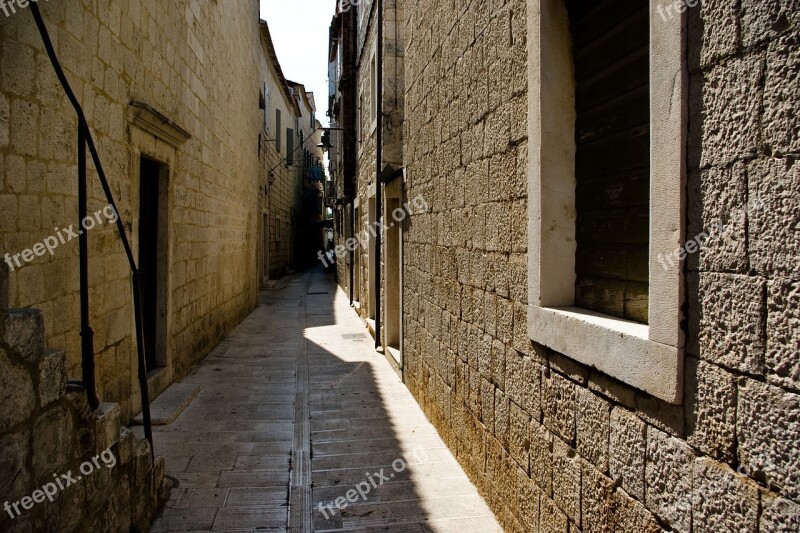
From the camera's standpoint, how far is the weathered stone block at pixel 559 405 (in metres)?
2.29

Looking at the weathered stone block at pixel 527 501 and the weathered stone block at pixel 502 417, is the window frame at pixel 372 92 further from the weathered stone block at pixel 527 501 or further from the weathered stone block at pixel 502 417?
the weathered stone block at pixel 527 501

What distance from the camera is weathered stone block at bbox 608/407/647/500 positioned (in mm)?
1812

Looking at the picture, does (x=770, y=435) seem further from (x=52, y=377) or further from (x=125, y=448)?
(x=125, y=448)

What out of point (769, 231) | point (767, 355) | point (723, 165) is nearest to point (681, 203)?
point (723, 165)

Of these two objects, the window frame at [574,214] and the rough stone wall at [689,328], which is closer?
the rough stone wall at [689,328]

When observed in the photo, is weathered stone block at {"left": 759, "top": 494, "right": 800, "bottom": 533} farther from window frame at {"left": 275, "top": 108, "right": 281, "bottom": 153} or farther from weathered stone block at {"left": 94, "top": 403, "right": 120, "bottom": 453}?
window frame at {"left": 275, "top": 108, "right": 281, "bottom": 153}

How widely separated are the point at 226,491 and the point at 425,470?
135 centimetres

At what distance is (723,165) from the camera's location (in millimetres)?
1451

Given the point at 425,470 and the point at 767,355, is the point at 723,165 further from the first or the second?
the point at 425,470

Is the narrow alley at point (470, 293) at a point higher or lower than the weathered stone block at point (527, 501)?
higher

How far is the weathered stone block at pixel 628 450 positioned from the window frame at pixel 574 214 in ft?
0.48

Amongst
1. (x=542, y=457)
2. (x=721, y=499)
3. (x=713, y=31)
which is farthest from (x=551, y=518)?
(x=713, y=31)

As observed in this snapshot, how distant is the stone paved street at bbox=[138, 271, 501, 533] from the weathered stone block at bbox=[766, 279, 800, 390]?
2.26m

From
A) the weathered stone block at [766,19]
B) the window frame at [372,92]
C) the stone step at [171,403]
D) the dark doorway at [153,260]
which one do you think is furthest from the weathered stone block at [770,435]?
the window frame at [372,92]
